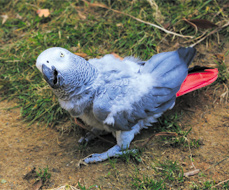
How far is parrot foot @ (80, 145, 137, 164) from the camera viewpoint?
91.8 inches

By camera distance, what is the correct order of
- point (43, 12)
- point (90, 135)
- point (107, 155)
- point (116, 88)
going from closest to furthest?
point (116, 88) < point (107, 155) < point (90, 135) < point (43, 12)

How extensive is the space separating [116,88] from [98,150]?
702mm

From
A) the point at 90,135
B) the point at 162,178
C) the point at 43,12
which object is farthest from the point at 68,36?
the point at 162,178

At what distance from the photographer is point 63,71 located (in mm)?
1979

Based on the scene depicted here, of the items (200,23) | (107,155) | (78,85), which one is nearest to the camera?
(78,85)

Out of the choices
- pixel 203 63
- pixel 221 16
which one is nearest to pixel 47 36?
pixel 203 63

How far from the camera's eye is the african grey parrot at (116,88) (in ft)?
6.66

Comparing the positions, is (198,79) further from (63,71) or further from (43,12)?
(43,12)

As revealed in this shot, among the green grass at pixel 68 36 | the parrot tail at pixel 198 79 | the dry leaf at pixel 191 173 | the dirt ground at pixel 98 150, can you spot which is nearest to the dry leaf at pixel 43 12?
the green grass at pixel 68 36

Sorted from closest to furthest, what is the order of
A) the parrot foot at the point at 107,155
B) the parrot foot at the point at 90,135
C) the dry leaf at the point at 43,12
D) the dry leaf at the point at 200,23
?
1. the parrot foot at the point at 107,155
2. the parrot foot at the point at 90,135
3. the dry leaf at the point at 200,23
4. the dry leaf at the point at 43,12

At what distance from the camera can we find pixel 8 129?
2.67 metres

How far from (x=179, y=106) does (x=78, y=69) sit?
125 centimetres

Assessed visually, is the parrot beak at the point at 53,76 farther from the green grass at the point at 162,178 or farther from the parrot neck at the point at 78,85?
the green grass at the point at 162,178

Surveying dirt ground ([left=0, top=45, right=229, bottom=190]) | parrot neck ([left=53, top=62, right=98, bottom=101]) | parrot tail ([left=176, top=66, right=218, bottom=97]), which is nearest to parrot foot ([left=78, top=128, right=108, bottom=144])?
dirt ground ([left=0, top=45, right=229, bottom=190])
